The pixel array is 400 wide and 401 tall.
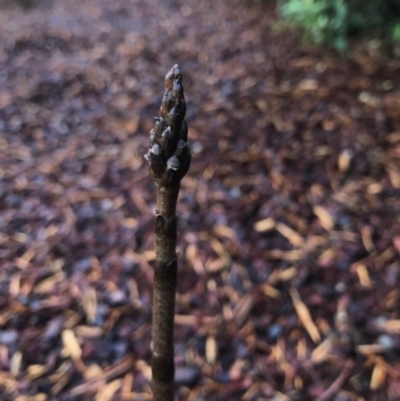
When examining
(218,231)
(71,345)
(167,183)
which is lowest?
(71,345)

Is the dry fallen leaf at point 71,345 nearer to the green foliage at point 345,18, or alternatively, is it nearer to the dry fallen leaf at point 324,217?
the dry fallen leaf at point 324,217

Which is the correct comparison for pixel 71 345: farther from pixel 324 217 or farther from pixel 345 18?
pixel 345 18

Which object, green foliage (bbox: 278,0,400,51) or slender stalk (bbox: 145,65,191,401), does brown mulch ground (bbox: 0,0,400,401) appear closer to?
green foliage (bbox: 278,0,400,51)

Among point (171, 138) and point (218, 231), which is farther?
point (218, 231)

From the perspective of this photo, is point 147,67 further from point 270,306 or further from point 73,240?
point 270,306

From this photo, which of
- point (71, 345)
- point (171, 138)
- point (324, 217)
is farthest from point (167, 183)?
point (324, 217)

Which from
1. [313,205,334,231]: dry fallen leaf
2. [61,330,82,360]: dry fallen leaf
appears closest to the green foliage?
[313,205,334,231]: dry fallen leaf

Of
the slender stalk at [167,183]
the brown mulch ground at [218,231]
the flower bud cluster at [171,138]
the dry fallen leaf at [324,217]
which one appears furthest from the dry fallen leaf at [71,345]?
the dry fallen leaf at [324,217]
